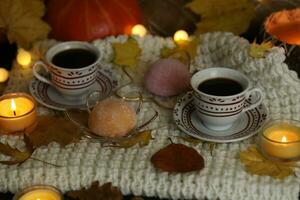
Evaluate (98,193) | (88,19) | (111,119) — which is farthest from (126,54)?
(98,193)

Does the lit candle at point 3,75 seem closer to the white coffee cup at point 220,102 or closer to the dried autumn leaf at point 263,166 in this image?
the white coffee cup at point 220,102

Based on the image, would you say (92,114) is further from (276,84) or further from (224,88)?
(276,84)

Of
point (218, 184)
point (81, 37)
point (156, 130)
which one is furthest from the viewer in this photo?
point (81, 37)

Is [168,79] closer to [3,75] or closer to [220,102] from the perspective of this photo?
[220,102]

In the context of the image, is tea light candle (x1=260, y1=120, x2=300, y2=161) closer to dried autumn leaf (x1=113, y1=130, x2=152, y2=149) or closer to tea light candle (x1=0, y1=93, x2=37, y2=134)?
dried autumn leaf (x1=113, y1=130, x2=152, y2=149)

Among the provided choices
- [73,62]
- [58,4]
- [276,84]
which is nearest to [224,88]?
[276,84]

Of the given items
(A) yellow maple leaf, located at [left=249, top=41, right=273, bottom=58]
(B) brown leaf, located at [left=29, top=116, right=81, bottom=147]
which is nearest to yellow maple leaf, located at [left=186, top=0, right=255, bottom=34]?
(A) yellow maple leaf, located at [left=249, top=41, right=273, bottom=58]
